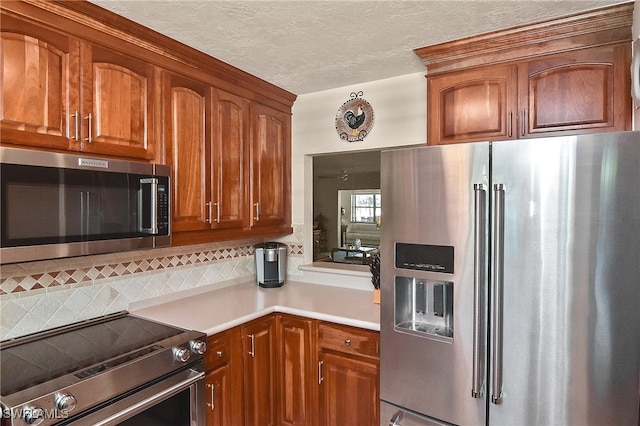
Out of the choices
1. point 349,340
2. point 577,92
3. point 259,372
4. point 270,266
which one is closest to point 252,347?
point 259,372

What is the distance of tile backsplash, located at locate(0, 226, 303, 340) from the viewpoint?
5.33ft

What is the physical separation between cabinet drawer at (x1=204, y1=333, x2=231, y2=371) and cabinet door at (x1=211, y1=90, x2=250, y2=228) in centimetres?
66

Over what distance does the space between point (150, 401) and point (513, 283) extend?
4.99 ft

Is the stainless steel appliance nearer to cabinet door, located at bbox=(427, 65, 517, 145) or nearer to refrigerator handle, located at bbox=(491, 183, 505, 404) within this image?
refrigerator handle, located at bbox=(491, 183, 505, 404)

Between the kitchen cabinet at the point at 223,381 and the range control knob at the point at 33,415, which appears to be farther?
the kitchen cabinet at the point at 223,381

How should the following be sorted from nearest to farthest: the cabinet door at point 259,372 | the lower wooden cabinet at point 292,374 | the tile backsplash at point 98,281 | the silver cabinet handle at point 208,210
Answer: the tile backsplash at point 98,281
the lower wooden cabinet at point 292,374
the cabinet door at point 259,372
the silver cabinet handle at point 208,210

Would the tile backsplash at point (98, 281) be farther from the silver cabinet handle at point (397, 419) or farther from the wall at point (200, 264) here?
the silver cabinet handle at point (397, 419)

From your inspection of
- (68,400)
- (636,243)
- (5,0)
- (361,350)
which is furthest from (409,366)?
(5,0)

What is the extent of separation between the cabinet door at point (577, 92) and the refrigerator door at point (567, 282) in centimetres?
47

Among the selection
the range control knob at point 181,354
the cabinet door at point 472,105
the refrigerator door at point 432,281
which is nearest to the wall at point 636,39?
the cabinet door at point 472,105

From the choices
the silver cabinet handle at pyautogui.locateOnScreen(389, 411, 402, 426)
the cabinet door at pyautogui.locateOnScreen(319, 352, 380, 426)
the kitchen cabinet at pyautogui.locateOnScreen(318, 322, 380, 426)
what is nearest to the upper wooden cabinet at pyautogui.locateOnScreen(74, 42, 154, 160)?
the kitchen cabinet at pyautogui.locateOnScreen(318, 322, 380, 426)

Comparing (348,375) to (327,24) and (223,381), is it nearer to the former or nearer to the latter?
(223,381)

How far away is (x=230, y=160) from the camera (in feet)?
7.51

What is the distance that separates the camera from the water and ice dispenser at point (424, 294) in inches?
62.7
